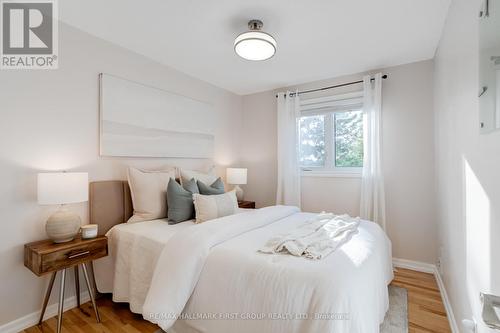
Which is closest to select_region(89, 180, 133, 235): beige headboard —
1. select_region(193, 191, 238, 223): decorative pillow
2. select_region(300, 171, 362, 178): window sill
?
select_region(193, 191, 238, 223): decorative pillow

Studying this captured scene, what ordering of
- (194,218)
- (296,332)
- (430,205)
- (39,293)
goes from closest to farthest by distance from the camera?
(296,332), (39,293), (194,218), (430,205)

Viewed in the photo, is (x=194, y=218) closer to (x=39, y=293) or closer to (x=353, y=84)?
(x=39, y=293)

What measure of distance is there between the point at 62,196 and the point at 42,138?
607 millimetres

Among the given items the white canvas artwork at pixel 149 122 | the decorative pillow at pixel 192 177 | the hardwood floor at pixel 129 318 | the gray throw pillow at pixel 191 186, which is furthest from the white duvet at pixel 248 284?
the white canvas artwork at pixel 149 122

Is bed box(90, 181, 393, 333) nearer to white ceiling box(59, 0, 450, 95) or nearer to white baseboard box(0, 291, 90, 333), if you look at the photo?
→ white baseboard box(0, 291, 90, 333)

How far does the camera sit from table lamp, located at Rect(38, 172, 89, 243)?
1738mm

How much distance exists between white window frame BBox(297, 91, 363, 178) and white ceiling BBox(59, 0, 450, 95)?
412 mm

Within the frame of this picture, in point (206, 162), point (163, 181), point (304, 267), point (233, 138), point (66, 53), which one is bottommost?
point (304, 267)

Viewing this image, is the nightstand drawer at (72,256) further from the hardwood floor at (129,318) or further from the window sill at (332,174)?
the window sill at (332,174)

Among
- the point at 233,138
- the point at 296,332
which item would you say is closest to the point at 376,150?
the point at 233,138

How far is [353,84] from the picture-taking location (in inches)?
128

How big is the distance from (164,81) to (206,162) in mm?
1211

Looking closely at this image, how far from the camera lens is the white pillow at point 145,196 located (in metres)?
2.37

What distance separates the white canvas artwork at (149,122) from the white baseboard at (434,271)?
285cm
